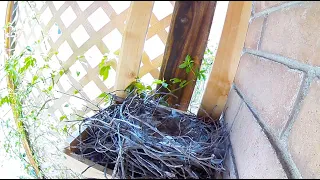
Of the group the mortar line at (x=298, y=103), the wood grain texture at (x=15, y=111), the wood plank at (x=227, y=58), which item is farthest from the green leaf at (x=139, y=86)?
the mortar line at (x=298, y=103)

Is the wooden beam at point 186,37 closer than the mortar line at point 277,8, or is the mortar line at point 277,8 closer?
the mortar line at point 277,8

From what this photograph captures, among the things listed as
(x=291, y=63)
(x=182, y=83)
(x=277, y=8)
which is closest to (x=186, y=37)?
(x=182, y=83)

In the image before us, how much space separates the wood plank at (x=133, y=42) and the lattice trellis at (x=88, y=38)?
0.01 m

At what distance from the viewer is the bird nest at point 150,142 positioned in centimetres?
49

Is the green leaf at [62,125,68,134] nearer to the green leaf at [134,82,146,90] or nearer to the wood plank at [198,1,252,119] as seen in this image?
the green leaf at [134,82,146,90]

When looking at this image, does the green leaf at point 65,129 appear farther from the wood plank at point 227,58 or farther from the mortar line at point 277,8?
the mortar line at point 277,8

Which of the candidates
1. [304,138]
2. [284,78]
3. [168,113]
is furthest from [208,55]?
[304,138]

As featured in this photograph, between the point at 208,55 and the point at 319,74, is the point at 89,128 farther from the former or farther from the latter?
Answer: the point at 319,74

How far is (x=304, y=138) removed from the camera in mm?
251

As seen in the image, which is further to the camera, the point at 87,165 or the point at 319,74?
the point at 87,165

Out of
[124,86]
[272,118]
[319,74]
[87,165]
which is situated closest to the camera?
[319,74]

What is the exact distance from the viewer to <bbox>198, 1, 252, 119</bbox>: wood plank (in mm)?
597

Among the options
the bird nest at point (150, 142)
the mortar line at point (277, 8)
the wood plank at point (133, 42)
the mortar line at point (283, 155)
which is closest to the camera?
the mortar line at point (283, 155)

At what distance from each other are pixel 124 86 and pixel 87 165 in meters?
0.21
